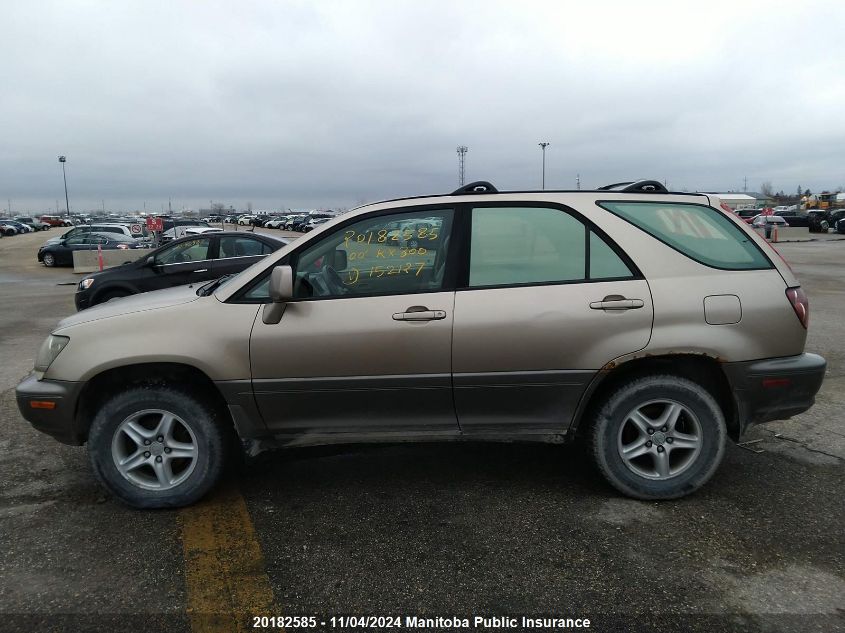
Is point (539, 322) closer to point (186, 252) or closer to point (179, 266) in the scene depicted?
point (179, 266)

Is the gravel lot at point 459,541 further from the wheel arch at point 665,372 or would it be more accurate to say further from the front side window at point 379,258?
the front side window at point 379,258

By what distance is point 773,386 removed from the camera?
349 centimetres

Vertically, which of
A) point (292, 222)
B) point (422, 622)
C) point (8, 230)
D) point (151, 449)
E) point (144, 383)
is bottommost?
point (422, 622)

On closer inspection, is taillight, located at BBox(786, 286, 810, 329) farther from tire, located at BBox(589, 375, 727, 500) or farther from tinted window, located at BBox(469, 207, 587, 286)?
tinted window, located at BBox(469, 207, 587, 286)

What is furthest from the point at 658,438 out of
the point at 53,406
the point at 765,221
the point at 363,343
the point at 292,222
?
the point at 292,222

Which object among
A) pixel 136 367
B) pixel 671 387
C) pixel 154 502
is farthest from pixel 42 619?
pixel 671 387

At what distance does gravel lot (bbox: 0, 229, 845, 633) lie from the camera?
267cm

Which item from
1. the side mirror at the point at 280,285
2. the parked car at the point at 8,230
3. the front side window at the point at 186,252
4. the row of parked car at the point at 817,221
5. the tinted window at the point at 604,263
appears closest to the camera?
the side mirror at the point at 280,285

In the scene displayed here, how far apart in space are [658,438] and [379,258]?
1.86 meters

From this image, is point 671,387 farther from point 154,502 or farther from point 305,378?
point 154,502

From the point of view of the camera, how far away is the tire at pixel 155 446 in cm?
349

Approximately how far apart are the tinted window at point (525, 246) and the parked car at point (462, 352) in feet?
0.04

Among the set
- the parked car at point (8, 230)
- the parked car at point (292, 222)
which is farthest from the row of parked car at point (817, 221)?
the parked car at point (8, 230)

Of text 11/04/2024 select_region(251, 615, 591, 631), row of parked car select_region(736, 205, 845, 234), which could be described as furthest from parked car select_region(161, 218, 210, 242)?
row of parked car select_region(736, 205, 845, 234)
